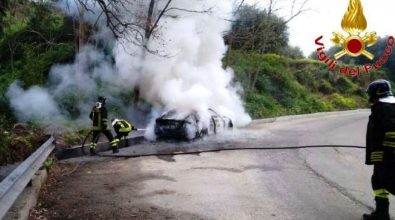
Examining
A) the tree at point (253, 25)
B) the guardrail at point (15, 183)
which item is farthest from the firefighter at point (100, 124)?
the tree at point (253, 25)

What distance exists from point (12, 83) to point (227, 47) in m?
13.2

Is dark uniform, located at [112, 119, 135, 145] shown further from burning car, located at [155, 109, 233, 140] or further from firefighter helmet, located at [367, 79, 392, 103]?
firefighter helmet, located at [367, 79, 392, 103]

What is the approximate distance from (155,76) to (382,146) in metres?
12.8

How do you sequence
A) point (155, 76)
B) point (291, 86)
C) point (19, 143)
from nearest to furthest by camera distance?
1. point (19, 143)
2. point (155, 76)
3. point (291, 86)

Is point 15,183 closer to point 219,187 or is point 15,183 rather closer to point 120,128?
point 219,187

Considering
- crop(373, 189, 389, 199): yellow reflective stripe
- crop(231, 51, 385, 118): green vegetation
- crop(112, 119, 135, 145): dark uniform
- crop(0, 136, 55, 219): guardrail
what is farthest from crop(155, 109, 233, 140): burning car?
crop(231, 51, 385, 118): green vegetation

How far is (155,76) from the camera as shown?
17.5 meters

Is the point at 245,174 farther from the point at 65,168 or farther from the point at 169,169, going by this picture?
the point at 65,168

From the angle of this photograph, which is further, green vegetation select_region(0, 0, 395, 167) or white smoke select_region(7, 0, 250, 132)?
white smoke select_region(7, 0, 250, 132)

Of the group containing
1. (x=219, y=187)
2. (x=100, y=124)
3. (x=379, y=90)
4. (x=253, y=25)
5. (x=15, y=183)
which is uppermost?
(x=253, y=25)

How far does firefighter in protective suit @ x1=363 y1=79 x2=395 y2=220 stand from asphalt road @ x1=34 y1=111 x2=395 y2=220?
0.53m

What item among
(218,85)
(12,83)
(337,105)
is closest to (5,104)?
(12,83)

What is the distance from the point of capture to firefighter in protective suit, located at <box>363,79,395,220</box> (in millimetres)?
5410

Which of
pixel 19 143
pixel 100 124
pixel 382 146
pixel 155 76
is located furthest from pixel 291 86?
pixel 382 146
